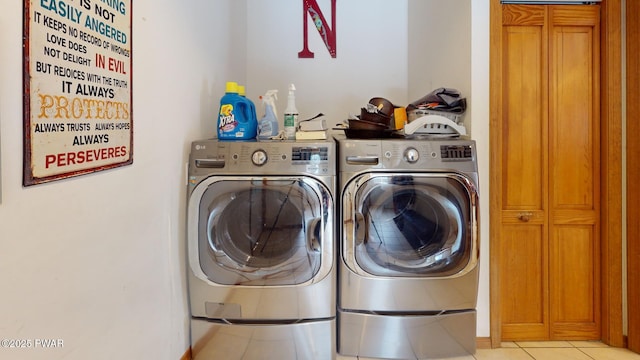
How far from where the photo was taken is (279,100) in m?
3.13

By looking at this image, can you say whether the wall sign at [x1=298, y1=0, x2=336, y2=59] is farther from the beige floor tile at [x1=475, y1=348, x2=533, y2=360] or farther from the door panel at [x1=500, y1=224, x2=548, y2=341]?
the beige floor tile at [x1=475, y1=348, x2=533, y2=360]

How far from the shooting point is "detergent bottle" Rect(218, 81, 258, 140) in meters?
2.13

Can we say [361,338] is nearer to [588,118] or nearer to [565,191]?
[565,191]

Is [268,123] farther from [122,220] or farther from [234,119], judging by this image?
[122,220]

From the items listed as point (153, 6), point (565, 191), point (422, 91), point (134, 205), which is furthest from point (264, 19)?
point (565, 191)

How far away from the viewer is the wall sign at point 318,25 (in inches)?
122

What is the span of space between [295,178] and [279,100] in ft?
4.43

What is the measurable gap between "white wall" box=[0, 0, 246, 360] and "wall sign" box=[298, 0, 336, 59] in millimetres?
857

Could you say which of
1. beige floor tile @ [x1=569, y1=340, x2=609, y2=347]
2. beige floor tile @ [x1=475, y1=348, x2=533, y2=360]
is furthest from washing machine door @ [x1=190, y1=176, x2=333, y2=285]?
beige floor tile @ [x1=569, y1=340, x2=609, y2=347]

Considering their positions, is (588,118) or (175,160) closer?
(175,160)

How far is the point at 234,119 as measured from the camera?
2.14 meters

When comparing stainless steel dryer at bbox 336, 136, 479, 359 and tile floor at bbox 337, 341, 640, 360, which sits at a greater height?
stainless steel dryer at bbox 336, 136, 479, 359

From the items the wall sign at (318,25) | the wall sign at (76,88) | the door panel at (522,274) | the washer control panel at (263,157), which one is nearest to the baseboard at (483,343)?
the door panel at (522,274)

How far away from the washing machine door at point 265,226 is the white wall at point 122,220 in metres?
0.14
